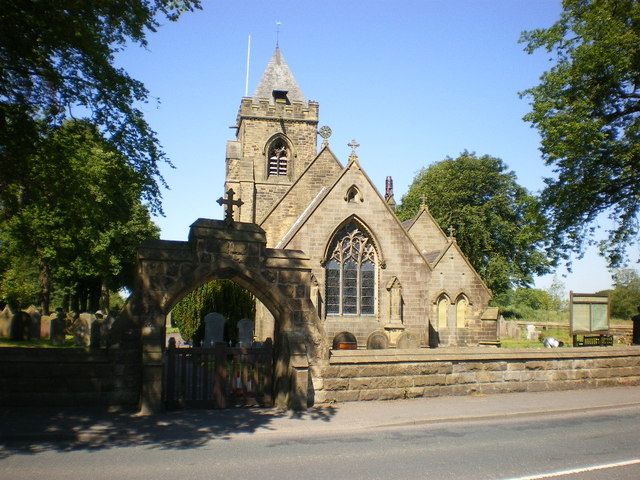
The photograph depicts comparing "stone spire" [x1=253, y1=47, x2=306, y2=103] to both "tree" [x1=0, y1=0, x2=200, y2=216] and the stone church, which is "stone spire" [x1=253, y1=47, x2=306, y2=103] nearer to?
the stone church

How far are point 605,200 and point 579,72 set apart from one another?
547cm

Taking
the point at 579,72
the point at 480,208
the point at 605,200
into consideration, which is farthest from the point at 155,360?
the point at 480,208

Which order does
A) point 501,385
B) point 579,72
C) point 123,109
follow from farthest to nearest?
1. point 579,72
2. point 123,109
3. point 501,385

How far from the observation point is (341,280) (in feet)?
80.1

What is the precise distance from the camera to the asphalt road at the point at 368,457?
23.1 ft

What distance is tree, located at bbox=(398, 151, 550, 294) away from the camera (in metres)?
51.4

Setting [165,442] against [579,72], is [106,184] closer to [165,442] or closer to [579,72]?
[165,442]

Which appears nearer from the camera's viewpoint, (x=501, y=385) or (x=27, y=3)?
(x=27, y=3)

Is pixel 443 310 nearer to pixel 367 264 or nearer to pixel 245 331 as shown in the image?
pixel 367 264

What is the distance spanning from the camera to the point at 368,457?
7949mm

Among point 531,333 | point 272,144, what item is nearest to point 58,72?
point 272,144

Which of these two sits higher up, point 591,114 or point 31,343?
point 591,114

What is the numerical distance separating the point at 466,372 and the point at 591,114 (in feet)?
46.5

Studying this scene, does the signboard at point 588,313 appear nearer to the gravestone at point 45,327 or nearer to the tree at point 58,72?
the tree at point 58,72
